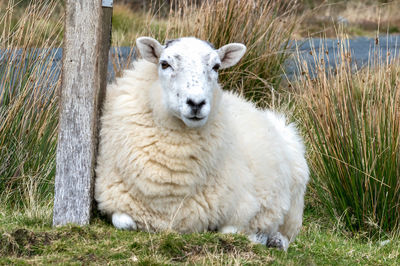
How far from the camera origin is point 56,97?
5.45 metres

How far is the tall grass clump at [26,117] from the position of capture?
517 centimetres

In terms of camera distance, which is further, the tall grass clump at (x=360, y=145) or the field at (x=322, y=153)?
the tall grass clump at (x=360, y=145)

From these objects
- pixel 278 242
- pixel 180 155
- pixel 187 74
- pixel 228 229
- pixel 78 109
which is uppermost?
pixel 187 74

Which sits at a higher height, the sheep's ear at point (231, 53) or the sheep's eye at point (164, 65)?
the sheep's ear at point (231, 53)

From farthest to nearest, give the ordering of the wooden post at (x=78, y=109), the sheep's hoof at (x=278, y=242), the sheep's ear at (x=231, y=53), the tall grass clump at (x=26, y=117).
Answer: the tall grass clump at (x=26, y=117)
the sheep's hoof at (x=278, y=242)
the sheep's ear at (x=231, y=53)
the wooden post at (x=78, y=109)

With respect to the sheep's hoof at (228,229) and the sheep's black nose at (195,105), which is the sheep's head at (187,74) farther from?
the sheep's hoof at (228,229)

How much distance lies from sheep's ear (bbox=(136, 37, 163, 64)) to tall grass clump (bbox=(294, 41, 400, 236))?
171cm

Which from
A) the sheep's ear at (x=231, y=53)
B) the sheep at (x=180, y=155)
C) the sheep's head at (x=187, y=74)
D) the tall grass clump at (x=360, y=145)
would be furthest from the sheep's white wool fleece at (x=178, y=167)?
the tall grass clump at (x=360, y=145)

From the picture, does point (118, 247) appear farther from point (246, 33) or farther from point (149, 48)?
point (246, 33)

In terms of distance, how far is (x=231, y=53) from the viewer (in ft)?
15.2

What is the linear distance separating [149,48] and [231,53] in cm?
60

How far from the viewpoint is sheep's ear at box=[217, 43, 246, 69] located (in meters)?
4.57

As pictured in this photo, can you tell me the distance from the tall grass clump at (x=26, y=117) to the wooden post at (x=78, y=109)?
88 cm

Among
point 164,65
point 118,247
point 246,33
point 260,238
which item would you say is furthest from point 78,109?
point 246,33
